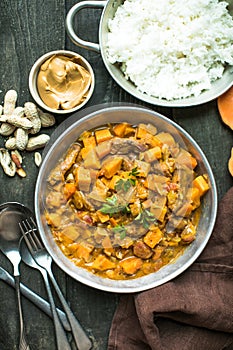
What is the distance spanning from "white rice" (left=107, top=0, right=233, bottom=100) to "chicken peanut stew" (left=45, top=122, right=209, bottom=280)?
0.14m

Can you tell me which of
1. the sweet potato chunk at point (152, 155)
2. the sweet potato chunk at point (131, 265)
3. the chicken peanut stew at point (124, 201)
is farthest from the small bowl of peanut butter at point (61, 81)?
the sweet potato chunk at point (131, 265)

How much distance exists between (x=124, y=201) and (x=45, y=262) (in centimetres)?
28

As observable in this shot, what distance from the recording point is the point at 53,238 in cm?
171

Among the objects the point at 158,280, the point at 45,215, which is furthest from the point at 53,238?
the point at 158,280

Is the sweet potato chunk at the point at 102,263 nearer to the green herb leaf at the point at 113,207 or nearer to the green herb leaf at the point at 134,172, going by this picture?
the green herb leaf at the point at 113,207

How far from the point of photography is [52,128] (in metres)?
1.77

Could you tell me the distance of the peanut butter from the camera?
5.68 ft

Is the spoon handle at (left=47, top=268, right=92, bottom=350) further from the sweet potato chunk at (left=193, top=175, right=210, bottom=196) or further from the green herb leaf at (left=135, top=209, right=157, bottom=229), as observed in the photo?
the sweet potato chunk at (left=193, top=175, right=210, bottom=196)

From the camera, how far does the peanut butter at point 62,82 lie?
1730 millimetres

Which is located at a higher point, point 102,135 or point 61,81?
point 61,81

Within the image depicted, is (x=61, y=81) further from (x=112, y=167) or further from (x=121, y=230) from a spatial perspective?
(x=121, y=230)

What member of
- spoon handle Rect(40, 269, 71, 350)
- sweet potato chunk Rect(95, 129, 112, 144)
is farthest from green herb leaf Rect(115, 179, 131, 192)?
spoon handle Rect(40, 269, 71, 350)

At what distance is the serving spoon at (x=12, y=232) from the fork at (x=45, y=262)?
0.07 ft

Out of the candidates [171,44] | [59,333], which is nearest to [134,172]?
[171,44]
